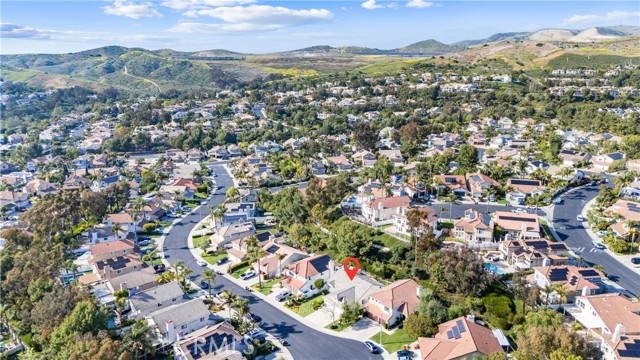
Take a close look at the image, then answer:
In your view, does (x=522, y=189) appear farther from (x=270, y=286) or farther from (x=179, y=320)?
(x=179, y=320)

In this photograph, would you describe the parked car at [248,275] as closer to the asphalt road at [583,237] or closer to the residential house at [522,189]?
the asphalt road at [583,237]

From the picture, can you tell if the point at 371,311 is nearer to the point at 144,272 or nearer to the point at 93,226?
the point at 144,272

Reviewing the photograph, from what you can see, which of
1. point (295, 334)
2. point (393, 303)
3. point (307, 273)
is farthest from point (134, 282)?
point (393, 303)

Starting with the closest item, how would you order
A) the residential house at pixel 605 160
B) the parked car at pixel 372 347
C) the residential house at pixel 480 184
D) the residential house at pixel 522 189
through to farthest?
1. the parked car at pixel 372 347
2. the residential house at pixel 522 189
3. the residential house at pixel 480 184
4. the residential house at pixel 605 160

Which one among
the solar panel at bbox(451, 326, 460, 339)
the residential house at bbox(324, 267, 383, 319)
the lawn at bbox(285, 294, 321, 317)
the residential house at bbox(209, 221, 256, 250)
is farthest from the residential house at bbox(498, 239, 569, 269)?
the residential house at bbox(209, 221, 256, 250)

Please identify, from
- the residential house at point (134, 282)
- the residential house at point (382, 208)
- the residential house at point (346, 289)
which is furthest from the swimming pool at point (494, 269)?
the residential house at point (134, 282)
